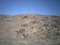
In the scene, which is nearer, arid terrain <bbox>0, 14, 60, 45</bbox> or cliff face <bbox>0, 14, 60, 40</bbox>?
arid terrain <bbox>0, 14, 60, 45</bbox>

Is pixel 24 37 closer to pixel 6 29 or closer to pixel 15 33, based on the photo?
pixel 15 33

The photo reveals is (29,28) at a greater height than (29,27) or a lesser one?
lesser

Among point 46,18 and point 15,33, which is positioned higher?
point 46,18

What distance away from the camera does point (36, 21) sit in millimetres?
35344

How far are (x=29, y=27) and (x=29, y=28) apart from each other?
19.0 inches

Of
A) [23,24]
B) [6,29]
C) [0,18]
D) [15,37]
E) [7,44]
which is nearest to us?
[7,44]

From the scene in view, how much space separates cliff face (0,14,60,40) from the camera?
27.9m

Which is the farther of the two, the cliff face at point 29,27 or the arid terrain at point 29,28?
the cliff face at point 29,27

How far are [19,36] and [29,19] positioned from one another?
31.5 feet

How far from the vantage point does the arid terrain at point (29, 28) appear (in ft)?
89.5

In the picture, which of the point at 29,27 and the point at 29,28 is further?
the point at 29,27

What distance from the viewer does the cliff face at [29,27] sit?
27.9 metres

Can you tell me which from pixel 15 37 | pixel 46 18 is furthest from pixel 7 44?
pixel 46 18

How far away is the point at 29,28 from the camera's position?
3152 cm
